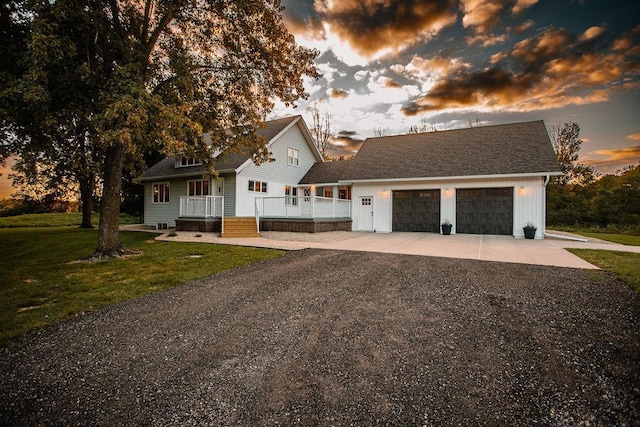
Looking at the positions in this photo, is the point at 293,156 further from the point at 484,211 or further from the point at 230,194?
the point at 484,211

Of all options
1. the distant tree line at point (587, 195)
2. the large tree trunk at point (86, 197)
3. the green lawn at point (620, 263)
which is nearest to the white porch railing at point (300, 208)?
the green lawn at point (620, 263)

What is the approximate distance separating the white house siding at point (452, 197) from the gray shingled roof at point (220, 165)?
21.1ft

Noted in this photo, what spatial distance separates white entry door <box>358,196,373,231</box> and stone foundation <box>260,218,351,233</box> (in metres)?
1.29

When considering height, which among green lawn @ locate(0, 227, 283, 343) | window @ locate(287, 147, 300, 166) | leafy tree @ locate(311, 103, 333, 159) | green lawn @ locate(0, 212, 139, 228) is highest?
leafy tree @ locate(311, 103, 333, 159)

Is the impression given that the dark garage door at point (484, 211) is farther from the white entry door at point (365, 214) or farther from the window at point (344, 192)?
the window at point (344, 192)

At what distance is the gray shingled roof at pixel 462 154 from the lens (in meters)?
13.9

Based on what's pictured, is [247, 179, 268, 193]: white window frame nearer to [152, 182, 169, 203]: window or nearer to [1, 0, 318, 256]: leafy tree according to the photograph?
[1, 0, 318, 256]: leafy tree

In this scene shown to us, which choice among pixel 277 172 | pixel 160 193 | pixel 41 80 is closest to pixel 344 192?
pixel 277 172

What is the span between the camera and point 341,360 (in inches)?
112

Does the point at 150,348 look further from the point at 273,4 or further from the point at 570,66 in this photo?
the point at 570,66

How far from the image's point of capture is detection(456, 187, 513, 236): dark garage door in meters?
13.8

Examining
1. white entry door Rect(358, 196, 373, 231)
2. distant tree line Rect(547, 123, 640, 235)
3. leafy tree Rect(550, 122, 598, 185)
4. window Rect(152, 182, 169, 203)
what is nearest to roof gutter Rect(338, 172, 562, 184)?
white entry door Rect(358, 196, 373, 231)

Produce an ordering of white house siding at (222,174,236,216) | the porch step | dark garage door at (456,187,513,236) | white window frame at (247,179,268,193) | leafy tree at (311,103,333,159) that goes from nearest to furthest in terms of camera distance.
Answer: dark garage door at (456,187,513,236), the porch step, white house siding at (222,174,236,216), white window frame at (247,179,268,193), leafy tree at (311,103,333,159)

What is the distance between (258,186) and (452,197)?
11228 millimetres
